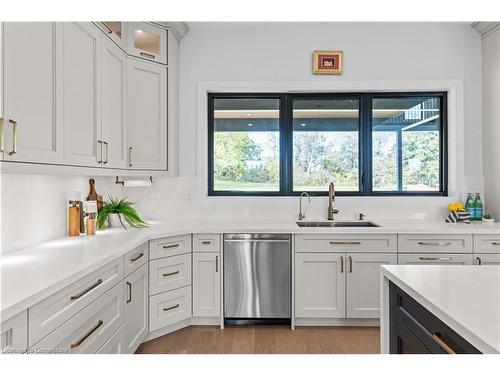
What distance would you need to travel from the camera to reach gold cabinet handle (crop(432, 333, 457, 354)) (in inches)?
38.4

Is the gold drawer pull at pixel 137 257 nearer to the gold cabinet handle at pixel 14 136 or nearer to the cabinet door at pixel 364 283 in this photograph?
the gold cabinet handle at pixel 14 136

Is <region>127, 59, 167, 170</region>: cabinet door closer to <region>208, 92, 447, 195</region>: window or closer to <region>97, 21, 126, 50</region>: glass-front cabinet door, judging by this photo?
<region>97, 21, 126, 50</region>: glass-front cabinet door

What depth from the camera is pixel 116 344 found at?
191 centimetres

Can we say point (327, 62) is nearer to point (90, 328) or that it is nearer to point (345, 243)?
point (345, 243)

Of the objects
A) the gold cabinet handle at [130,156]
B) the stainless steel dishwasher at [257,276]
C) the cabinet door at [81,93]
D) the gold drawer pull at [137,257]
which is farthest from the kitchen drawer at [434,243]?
the cabinet door at [81,93]

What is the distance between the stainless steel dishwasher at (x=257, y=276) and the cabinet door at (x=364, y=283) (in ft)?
1.60

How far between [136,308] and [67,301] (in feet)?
3.14

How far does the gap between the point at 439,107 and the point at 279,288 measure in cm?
234

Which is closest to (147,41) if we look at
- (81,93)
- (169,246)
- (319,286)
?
(81,93)

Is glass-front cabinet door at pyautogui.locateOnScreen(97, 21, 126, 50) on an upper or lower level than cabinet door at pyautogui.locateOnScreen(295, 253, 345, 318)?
upper

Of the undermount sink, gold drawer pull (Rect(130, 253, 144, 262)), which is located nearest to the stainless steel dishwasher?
the undermount sink

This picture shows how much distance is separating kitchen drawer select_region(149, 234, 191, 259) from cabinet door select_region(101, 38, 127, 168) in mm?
641

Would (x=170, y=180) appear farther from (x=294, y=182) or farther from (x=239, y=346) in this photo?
(x=239, y=346)

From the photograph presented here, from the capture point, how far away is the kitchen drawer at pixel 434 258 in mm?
2748
